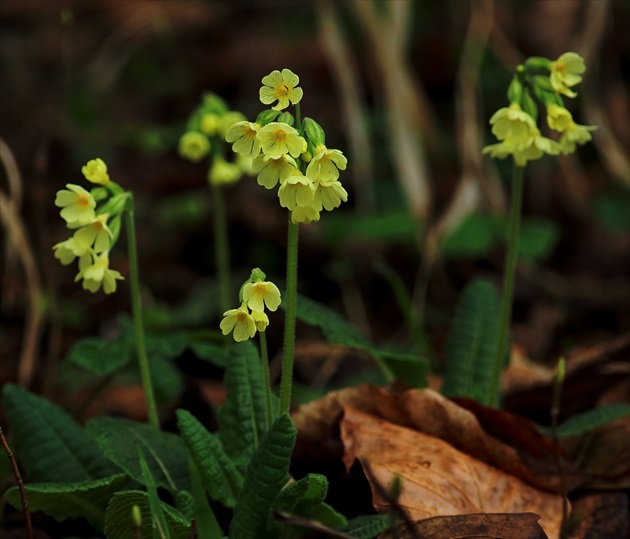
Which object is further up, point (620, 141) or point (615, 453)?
point (620, 141)

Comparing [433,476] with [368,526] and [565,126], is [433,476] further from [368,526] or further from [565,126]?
[565,126]

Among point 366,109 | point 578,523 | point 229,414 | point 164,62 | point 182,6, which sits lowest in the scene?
point 578,523

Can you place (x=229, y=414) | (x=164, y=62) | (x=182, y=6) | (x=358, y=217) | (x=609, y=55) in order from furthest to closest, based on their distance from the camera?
1. (x=182, y=6)
2. (x=164, y=62)
3. (x=609, y=55)
4. (x=358, y=217)
5. (x=229, y=414)

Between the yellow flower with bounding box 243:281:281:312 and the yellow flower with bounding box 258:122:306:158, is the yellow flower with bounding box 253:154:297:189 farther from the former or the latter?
the yellow flower with bounding box 243:281:281:312

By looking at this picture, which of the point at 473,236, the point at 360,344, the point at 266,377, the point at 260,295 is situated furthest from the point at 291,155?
the point at 473,236

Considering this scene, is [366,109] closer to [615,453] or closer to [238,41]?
[238,41]

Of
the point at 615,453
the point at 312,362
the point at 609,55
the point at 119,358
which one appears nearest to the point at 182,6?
the point at 609,55

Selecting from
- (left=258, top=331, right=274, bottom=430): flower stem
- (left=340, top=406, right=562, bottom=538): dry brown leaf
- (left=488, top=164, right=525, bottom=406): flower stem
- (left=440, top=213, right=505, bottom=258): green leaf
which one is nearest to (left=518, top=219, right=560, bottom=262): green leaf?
(left=440, top=213, right=505, bottom=258): green leaf
